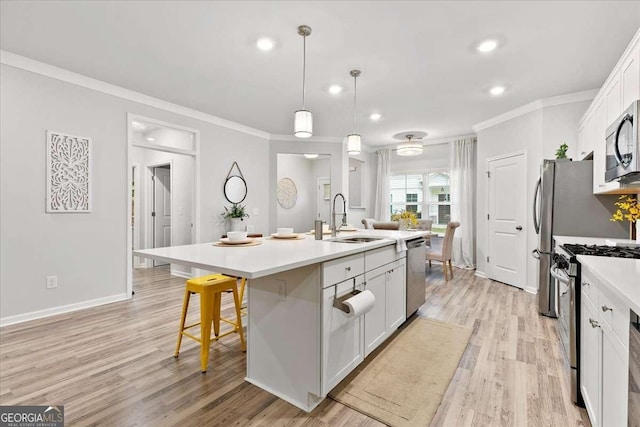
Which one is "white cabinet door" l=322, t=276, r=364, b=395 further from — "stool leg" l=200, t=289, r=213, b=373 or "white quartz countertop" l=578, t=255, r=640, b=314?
"white quartz countertop" l=578, t=255, r=640, b=314

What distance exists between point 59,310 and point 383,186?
598 centimetres

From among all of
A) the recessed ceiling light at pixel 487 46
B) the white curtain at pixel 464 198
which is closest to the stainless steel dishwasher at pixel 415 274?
the recessed ceiling light at pixel 487 46

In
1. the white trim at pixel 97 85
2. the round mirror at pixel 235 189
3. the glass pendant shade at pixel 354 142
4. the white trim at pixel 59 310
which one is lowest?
the white trim at pixel 59 310

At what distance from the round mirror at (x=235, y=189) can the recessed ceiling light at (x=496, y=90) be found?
13.1ft

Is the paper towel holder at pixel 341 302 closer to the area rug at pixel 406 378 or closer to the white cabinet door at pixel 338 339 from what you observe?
the white cabinet door at pixel 338 339

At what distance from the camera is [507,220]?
455 cm

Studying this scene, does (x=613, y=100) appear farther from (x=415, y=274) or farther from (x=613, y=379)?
(x=613, y=379)

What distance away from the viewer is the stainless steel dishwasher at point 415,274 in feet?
9.68

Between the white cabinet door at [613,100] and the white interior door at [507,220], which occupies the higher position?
the white cabinet door at [613,100]

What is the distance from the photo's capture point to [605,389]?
128 cm

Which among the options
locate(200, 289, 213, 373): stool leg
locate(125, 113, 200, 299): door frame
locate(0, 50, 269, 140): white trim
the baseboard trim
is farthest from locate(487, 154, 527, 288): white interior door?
locate(125, 113, 200, 299): door frame

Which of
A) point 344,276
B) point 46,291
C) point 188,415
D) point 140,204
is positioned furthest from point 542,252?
point 140,204

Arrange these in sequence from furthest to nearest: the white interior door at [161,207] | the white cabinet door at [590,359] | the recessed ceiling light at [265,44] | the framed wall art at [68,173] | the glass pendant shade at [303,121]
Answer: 1. the white interior door at [161,207]
2. the framed wall art at [68,173]
3. the recessed ceiling light at [265,44]
4. the glass pendant shade at [303,121]
5. the white cabinet door at [590,359]

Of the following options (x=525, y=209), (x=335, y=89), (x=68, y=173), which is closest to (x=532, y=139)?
(x=525, y=209)
